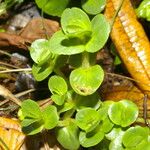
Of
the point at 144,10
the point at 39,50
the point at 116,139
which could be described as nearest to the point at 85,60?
the point at 39,50

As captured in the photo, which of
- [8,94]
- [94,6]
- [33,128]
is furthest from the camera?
[8,94]

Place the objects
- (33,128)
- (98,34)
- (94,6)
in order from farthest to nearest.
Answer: (94,6) < (33,128) < (98,34)

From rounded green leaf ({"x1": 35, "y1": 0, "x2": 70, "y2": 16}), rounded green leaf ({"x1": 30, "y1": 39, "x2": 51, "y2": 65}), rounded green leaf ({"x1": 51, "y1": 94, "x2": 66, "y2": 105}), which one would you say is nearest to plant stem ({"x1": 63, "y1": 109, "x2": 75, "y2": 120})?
rounded green leaf ({"x1": 51, "y1": 94, "x2": 66, "y2": 105})

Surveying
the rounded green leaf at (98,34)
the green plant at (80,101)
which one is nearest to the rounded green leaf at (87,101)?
the green plant at (80,101)

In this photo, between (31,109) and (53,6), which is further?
(53,6)

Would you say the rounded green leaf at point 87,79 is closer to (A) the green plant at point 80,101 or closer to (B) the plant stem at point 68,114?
(A) the green plant at point 80,101

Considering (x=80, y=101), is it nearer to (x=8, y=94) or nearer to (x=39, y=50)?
(x=39, y=50)

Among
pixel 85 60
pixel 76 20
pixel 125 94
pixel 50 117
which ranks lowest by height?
pixel 125 94
